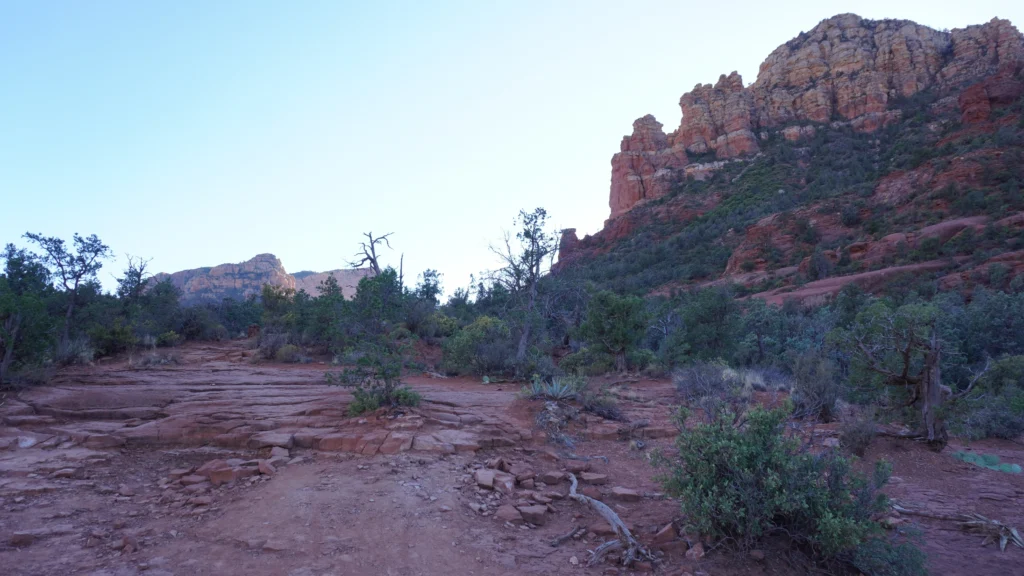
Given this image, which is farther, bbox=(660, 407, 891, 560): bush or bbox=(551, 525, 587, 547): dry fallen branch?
bbox=(551, 525, 587, 547): dry fallen branch

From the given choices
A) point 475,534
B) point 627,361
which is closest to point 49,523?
point 475,534

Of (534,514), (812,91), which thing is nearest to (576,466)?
(534,514)

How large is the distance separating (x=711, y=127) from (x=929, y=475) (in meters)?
71.5

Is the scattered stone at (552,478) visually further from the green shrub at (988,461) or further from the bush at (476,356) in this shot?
the bush at (476,356)

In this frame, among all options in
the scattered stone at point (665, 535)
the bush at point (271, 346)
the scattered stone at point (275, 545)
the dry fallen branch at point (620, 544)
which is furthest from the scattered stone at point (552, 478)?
the bush at point (271, 346)

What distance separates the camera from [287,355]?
16.9 metres

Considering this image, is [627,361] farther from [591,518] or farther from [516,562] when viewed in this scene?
[516,562]

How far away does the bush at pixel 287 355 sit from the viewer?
1689 centimetres

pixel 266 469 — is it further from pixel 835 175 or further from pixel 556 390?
pixel 835 175

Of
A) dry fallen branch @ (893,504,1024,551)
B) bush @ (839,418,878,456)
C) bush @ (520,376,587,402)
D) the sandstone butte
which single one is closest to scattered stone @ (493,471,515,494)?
bush @ (520,376,587,402)

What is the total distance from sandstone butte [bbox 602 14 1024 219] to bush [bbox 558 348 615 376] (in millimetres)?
53017

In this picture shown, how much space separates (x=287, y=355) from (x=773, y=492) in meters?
16.0

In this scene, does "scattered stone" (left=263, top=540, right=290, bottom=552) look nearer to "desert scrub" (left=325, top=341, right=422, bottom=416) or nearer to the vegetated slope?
"desert scrub" (left=325, top=341, right=422, bottom=416)

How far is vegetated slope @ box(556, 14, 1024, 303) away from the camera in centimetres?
3019
